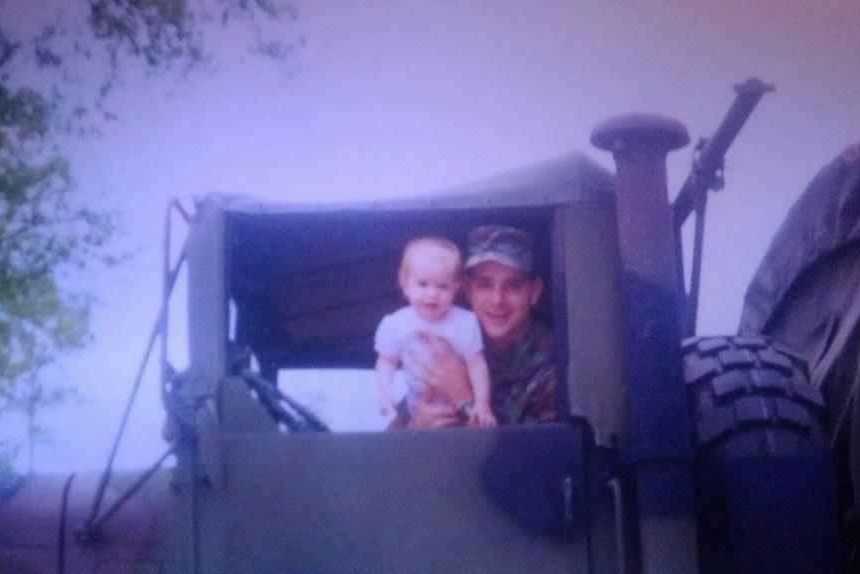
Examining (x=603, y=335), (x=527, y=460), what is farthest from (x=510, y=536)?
(x=603, y=335)

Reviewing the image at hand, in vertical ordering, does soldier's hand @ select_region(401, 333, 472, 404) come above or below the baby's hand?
above

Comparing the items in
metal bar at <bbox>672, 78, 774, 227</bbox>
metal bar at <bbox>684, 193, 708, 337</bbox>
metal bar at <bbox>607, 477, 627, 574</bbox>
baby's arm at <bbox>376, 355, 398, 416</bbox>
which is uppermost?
metal bar at <bbox>672, 78, 774, 227</bbox>

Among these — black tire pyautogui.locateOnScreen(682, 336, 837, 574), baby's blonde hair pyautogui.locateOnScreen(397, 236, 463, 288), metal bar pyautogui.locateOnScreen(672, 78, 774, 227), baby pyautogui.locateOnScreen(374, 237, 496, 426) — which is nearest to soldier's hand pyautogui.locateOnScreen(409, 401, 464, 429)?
baby pyautogui.locateOnScreen(374, 237, 496, 426)

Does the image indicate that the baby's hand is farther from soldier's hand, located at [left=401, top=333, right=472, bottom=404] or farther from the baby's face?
the baby's face

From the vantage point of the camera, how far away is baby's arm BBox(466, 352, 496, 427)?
2766 millimetres

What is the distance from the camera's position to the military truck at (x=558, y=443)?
2648 mm

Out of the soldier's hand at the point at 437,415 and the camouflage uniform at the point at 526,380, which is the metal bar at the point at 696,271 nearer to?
the camouflage uniform at the point at 526,380

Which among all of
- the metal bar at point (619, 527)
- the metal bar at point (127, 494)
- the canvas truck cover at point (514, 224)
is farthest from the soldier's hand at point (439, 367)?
the metal bar at point (127, 494)

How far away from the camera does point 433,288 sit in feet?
9.37

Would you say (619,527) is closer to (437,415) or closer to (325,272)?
(437,415)

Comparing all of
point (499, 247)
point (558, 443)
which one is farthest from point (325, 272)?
point (558, 443)

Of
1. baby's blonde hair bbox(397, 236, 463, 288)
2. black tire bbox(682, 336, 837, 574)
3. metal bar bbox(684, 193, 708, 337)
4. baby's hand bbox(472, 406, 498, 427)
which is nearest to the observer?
black tire bbox(682, 336, 837, 574)

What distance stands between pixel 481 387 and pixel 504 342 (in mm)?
122

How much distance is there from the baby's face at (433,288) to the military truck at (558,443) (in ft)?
0.24
